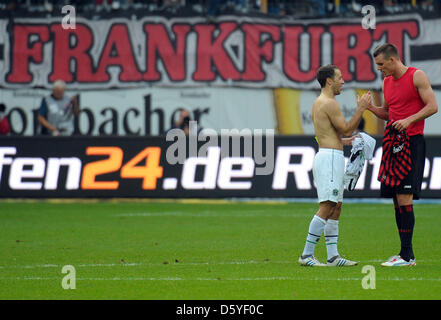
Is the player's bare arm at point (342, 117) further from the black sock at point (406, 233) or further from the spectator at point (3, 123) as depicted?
the spectator at point (3, 123)

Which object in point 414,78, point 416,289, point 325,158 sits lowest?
point 416,289

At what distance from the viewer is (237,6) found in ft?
74.6

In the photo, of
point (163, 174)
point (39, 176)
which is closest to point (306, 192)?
point (163, 174)

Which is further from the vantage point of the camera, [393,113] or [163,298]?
[393,113]

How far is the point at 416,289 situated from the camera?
8.16m

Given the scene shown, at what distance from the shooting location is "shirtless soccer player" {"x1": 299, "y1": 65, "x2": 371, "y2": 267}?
9609mm

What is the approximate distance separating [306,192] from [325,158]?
8.38 m

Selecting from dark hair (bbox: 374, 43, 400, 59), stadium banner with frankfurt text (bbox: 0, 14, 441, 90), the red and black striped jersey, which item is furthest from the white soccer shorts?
stadium banner with frankfurt text (bbox: 0, 14, 441, 90)

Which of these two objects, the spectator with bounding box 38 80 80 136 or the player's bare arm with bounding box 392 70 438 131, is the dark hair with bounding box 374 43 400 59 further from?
the spectator with bounding box 38 80 80 136

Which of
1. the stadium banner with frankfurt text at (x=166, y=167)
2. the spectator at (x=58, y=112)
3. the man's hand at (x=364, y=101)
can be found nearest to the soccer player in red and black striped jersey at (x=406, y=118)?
the man's hand at (x=364, y=101)

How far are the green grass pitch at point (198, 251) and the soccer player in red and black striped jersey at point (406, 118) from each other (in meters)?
0.35

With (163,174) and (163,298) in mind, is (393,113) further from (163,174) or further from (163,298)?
(163,174)

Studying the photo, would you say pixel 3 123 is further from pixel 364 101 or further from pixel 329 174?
pixel 364 101

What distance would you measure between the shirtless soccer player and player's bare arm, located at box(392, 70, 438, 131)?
39cm
